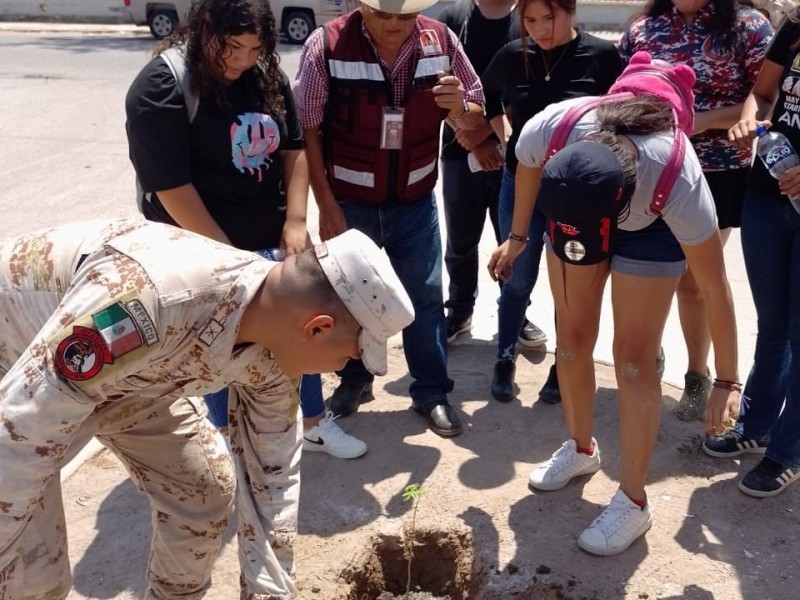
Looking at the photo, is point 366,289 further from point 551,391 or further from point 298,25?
point 298,25

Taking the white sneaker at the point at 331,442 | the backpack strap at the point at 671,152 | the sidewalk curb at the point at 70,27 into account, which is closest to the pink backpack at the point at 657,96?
the backpack strap at the point at 671,152

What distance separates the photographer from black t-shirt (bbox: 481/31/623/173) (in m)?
3.94

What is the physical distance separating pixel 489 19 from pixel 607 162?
2035 mm

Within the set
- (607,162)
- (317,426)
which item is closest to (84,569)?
(317,426)

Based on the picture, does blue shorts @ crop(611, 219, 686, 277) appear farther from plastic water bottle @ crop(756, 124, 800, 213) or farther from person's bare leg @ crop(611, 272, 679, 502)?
plastic water bottle @ crop(756, 124, 800, 213)

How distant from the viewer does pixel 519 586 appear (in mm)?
3254

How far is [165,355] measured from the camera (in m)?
2.14

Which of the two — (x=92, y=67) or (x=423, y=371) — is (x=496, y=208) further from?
(x=92, y=67)

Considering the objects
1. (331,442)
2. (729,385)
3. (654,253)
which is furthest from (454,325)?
(729,385)

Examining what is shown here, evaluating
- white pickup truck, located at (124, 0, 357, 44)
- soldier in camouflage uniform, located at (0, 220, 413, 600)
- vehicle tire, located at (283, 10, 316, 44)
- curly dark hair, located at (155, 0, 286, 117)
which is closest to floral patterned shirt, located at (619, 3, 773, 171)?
curly dark hair, located at (155, 0, 286, 117)

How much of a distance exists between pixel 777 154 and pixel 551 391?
5.05 ft

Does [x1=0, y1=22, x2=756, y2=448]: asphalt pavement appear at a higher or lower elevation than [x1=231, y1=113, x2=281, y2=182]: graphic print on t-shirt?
lower

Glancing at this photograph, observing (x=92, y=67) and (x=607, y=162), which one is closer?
(x=607, y=162)

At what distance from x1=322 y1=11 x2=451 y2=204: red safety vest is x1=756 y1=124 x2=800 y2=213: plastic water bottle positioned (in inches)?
51.4
